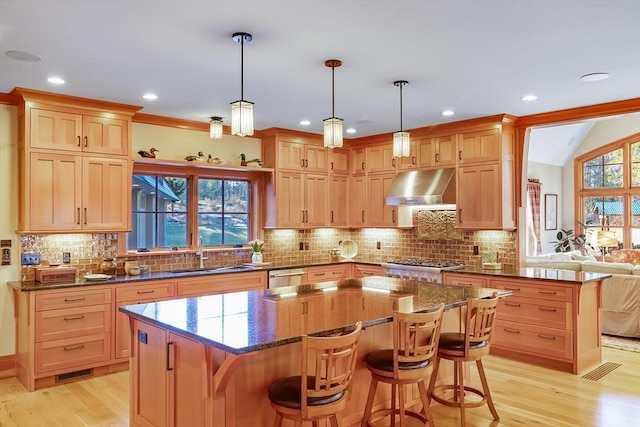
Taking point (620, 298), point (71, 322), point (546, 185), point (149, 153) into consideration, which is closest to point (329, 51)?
point (149, 153)

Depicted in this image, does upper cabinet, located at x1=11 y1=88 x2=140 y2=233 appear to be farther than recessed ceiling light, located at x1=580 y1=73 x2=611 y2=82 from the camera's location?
Yes

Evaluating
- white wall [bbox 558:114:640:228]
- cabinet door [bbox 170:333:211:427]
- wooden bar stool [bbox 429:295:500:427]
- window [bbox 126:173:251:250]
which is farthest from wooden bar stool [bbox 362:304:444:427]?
white wall [bbox 558:114:640:228]

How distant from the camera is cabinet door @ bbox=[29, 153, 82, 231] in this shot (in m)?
4.58

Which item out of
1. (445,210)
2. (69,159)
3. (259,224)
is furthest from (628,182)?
(69,159)

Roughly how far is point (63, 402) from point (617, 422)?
14.4 ft

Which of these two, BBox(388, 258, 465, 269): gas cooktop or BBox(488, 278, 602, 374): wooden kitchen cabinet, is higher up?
BBox(388, 258, 465, 269): gas cooktop

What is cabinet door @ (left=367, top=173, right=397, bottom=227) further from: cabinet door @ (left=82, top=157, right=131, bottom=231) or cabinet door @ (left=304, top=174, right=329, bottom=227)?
cabinet door @ (left=82, top=157, right=131, bottom=231)

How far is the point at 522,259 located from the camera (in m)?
5.88

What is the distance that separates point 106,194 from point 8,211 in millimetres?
905

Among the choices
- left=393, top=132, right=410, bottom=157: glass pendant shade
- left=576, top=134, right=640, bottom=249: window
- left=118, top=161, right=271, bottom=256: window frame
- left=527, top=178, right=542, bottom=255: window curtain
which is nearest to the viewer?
left=393, top=132, right=410, bottom=157: glass pendant shade

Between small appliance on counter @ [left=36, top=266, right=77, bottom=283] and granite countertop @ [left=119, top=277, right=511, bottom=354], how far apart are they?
1836 mm

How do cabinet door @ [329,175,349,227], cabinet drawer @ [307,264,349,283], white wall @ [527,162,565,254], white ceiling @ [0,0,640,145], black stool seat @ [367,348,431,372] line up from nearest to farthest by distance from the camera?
white ceiling @ [0,0,640,145], black stool seat @ [367,348,431,372], cabinet drawer @ [307,264,349,283], cabinet door @ [329,175,349,227], white wall @ [527,162,565,254]

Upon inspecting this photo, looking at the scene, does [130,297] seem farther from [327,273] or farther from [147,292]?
[327,273]

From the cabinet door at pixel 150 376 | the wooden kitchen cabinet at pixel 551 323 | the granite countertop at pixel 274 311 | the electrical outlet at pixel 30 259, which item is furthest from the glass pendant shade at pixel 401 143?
the electrical outlet at pixel 30 259
